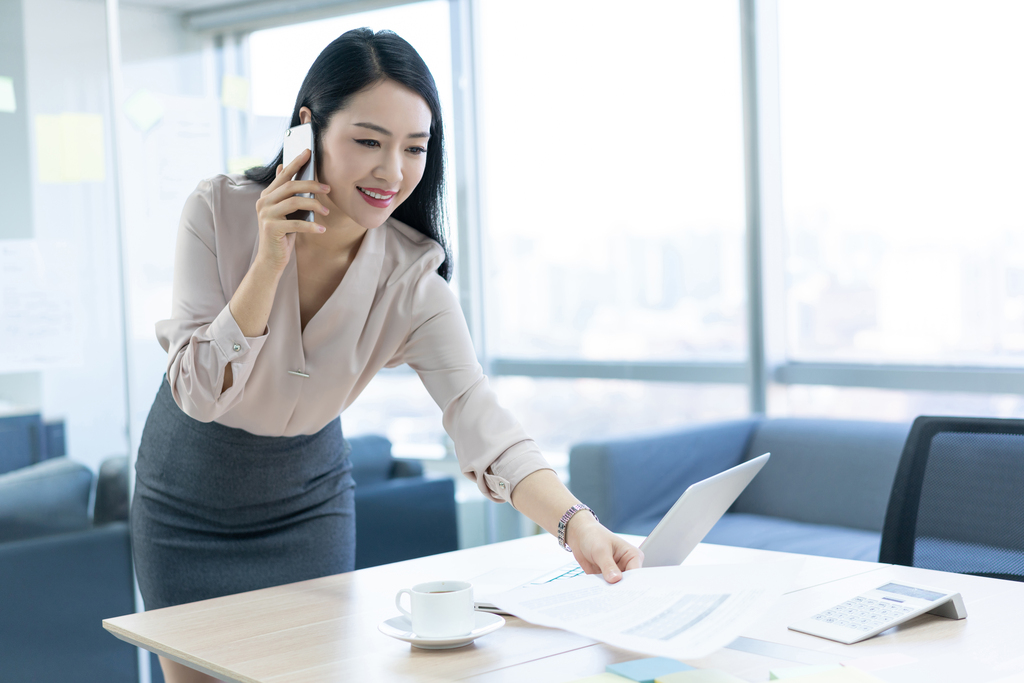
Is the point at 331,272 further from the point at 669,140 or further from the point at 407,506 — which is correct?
the point at 669,140

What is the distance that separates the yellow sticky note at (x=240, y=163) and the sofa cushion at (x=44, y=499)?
3.39 feet

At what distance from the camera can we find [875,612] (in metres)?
1.21

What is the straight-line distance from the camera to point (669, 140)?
4066mm

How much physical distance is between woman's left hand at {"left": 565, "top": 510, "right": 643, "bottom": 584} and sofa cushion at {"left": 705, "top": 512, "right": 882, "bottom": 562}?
1579 millimetres

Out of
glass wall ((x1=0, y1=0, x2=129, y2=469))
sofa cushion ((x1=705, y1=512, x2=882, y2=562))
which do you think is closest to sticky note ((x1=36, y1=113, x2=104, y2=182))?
glass wall ((x1=0, y1=0, x2=129, y2=469))

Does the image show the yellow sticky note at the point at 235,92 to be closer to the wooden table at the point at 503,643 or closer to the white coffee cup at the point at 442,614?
the wooden table at the point at 503,643

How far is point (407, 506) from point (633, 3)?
7.54 ft

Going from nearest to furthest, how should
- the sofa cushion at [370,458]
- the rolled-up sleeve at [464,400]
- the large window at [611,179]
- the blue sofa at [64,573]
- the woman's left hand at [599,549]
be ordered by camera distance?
1. the woman's left hand at [599,549]
2. the rolled-up sleeve at [464,400]
3. the blue sofa at [64,573]
4. the sofa cushion at [370,458]
5. the large window at [611,179]

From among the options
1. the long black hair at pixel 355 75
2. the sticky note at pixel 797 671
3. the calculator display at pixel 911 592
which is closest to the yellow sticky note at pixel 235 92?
the long black hair at pixel 355 75

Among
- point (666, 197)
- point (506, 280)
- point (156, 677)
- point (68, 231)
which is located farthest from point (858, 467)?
point (68, 231)

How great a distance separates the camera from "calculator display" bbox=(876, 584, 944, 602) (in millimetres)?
1228

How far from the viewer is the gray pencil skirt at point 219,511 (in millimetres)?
1802

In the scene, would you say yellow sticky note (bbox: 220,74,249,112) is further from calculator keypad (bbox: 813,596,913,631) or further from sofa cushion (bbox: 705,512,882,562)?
calculator keypad (bbox: 813,596,913,631)

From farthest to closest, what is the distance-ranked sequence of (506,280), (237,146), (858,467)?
(506,280)
(858,467)
(237,146)
